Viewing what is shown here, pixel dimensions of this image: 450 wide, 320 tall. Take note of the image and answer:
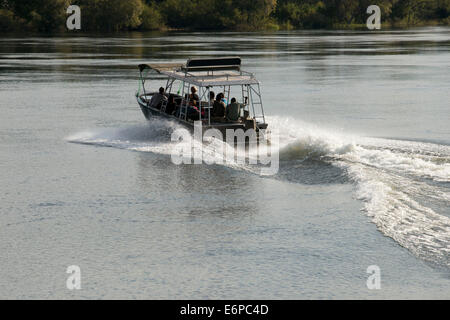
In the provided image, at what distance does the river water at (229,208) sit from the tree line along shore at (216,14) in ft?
267

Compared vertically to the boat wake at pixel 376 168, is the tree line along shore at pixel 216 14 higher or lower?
higher

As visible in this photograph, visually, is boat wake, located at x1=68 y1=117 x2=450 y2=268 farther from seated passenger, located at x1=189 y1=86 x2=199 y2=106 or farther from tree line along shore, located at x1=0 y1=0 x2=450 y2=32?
tree line along shore, located at x1=0 y1=0 x2=450 y2=32

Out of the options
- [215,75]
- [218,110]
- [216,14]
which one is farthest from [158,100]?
[216,14]

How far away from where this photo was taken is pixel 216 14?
124 meters

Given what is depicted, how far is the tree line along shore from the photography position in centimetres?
10694

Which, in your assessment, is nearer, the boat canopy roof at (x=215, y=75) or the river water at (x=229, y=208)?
the river water at (x=229, y=208)

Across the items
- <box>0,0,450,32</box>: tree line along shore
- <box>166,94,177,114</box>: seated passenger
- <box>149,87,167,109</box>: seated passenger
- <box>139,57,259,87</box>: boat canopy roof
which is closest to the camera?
<box>139,57,259,87</box>: boat canopy roof

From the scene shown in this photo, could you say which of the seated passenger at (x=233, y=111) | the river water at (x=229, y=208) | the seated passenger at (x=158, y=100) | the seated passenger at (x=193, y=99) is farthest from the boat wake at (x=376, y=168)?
the seated passenger at (x=233, y=111)

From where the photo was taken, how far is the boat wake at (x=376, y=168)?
1230 cm

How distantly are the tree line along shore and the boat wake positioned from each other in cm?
8679

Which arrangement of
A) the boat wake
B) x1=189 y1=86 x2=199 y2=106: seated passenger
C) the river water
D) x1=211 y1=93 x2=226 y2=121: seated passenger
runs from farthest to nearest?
x1=189 y1=86 x2=199 y2=106: seated passenger, x1=211 y1=93 x2=226 y2=121: seated passenger, the boat wake, the river water

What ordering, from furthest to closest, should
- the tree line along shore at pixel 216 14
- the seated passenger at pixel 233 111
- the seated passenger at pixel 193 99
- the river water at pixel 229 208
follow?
the tree line along shore at pixel 216 14, the seated passenger at pixel 193 99, the seated passenger at pixel 233 111, the river water at pixel 229 208

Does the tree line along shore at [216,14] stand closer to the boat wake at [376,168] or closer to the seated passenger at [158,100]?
the seated passenger at [158,100]

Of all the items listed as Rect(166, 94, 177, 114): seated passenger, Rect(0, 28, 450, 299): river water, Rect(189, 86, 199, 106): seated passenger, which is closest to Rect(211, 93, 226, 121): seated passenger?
Rect(189, 86, 199, 106): seated passenger
